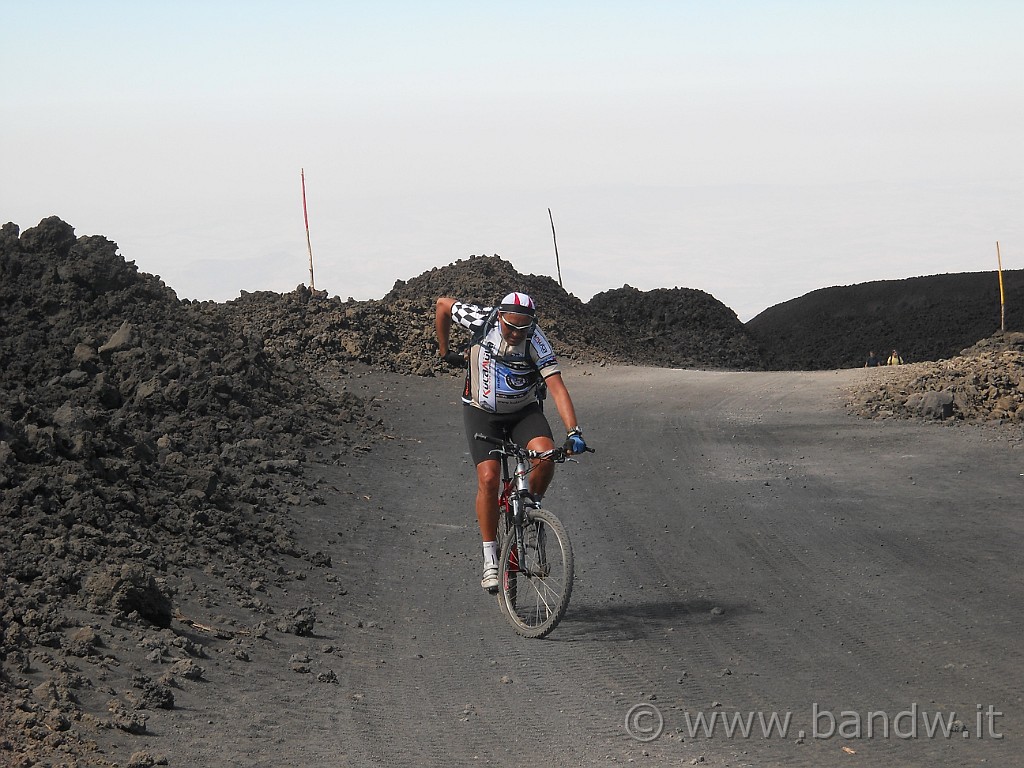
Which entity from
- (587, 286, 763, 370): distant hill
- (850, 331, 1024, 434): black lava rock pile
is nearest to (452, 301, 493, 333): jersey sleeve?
(850, 331, 1024, 434): black lava rock pile

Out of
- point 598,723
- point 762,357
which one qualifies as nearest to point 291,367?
point 598,723

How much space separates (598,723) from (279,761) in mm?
1731

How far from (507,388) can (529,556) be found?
121 centimetres

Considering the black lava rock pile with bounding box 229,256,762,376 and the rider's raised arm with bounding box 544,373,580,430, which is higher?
the black lava rock pile with bounding box 229,256,762,376

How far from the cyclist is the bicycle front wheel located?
7.5 inches

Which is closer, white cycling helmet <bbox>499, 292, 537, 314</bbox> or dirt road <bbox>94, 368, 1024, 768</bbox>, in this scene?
dirt road <bbox>94, 368, 1024, 768</bbox>

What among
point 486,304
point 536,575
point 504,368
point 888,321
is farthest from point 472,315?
point 888,321

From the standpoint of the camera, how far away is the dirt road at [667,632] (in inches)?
236

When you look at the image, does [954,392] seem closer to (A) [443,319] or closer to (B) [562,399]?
(A) [443,319]

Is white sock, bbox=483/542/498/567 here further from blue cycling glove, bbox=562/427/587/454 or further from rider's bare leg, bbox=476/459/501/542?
blue cycling glove, bbox=562/427/587/454

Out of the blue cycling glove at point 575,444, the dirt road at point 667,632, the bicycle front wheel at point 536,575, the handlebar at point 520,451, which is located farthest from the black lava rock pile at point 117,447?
the blue cycling glove at point 575,444

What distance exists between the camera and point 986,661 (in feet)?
23.4

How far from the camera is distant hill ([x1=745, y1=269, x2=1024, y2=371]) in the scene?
152 feet

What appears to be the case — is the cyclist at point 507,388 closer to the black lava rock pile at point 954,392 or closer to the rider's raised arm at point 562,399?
the rider's raised arm at point 562,399
